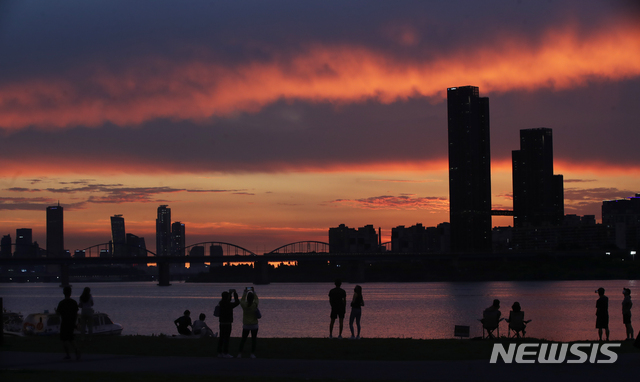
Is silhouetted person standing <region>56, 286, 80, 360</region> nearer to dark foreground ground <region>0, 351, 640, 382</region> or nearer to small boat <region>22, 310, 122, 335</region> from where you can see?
dark foreground ground <region>0, 351, 640, 382</region>

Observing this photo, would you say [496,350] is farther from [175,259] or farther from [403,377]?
[175,259]

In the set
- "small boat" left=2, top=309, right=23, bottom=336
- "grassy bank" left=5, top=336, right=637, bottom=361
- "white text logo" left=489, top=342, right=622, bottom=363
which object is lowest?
"small boat" left=2, top=309, right=23, bottom=336

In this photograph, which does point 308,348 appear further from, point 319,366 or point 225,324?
point 319,366

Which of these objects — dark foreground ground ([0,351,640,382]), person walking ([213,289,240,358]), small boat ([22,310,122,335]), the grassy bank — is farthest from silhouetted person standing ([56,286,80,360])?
small boat ([22,310,122,335])

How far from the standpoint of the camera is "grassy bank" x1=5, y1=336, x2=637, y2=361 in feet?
62.4

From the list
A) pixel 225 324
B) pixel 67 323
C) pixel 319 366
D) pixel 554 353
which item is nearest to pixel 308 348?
pixel 225 324

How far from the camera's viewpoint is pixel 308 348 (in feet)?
68.2

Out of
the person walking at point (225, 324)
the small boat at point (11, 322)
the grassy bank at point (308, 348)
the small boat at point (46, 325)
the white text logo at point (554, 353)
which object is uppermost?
the person walking at point (225, 324)

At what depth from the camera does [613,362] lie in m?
16.8

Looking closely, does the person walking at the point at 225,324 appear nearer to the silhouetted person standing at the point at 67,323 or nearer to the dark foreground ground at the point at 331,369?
the dark foreground ground at the point at 331,369

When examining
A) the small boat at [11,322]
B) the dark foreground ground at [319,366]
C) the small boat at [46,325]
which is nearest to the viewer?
the dark foreground ground at [319,366]

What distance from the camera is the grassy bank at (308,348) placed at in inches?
749

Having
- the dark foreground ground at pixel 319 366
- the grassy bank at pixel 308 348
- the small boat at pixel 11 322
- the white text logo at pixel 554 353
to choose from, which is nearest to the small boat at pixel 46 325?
the small boat at pixel 11 322

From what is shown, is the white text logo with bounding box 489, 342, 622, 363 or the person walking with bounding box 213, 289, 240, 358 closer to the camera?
the white text logo with bounding box 489, 342, 622, 363
